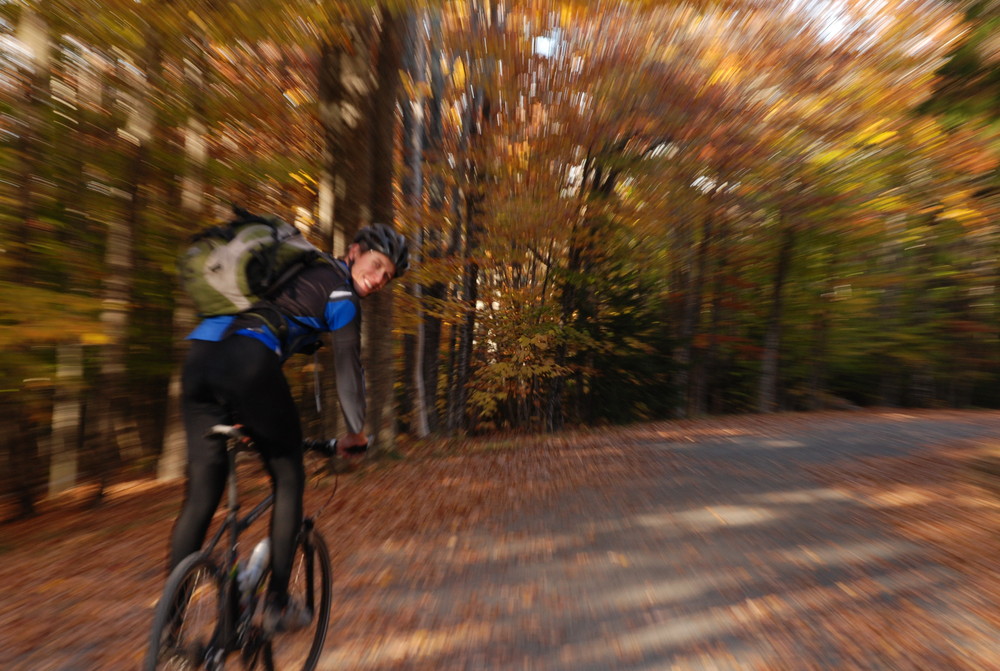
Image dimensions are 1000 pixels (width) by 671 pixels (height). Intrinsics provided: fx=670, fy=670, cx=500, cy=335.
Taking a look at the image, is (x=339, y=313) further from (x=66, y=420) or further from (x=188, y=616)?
(x=66, y=420)

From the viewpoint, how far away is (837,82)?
43.9 ft

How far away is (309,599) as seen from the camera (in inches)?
129

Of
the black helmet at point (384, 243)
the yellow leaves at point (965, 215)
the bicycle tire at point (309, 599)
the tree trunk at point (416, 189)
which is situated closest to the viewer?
the black helmet at point (384, 243)

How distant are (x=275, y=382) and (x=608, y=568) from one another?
300 cm


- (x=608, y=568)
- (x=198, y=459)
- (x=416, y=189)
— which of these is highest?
(x=416, y=189)

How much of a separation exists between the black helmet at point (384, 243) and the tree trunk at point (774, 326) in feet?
55.6

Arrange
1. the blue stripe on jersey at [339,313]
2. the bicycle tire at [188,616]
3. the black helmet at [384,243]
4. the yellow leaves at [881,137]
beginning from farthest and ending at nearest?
the yellow leaves at [881,137] → the black helmet at [384,243] → the blue stripe on jersey at [339,313] → the bicycle tire at [188,616]

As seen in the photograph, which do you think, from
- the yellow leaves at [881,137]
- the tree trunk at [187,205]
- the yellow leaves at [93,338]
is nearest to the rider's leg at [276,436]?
the yellow leaves at [93,338]

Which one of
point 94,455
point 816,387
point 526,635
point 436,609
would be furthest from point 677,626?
point 816,387

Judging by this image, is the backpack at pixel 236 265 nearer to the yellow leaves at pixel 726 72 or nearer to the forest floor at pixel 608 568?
the forest floor at pixel 608 568

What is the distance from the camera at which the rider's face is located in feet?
9.34

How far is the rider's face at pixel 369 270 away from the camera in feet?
9.34

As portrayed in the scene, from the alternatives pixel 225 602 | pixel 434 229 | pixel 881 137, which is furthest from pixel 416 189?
pixel 225 602

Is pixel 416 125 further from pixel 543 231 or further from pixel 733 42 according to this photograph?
pixel 733 42
